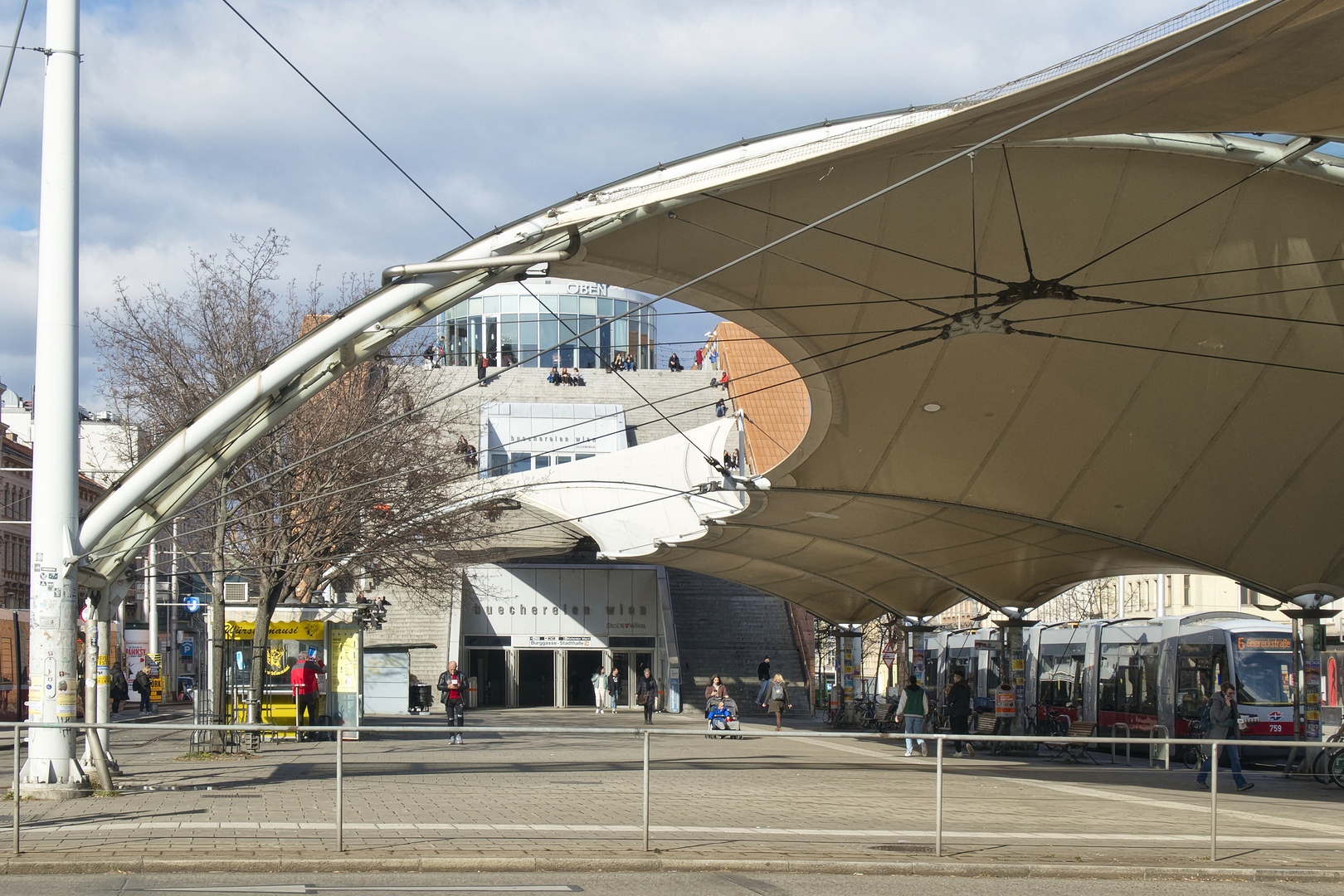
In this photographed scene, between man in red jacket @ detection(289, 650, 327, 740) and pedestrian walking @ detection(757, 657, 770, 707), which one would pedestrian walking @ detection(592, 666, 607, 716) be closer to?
pedestrian walking @ detection(757, 657, 770, 707)

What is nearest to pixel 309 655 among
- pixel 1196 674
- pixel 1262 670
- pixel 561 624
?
pixel 1196 674

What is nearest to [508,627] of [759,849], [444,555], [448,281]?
[444,555]

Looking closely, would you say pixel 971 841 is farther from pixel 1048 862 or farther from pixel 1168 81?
pixel 1168 81

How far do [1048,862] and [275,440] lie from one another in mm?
18090

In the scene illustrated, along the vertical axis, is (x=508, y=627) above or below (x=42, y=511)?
below

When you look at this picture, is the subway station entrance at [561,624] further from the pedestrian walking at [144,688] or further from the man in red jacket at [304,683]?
the man in red jacket at [304,683]

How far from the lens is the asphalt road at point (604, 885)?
30.3 ft

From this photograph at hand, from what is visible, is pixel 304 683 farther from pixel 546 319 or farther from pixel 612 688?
pixel 546 319

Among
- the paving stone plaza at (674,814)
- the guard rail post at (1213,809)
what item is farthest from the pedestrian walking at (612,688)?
the guard rail post at (1213,809)

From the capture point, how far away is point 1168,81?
1220cm

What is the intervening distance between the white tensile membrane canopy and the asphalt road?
6344mm

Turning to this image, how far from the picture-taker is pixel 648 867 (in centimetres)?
1059

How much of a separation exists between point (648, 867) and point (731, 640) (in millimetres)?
40347

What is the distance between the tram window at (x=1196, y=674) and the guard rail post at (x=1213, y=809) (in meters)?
19.0
